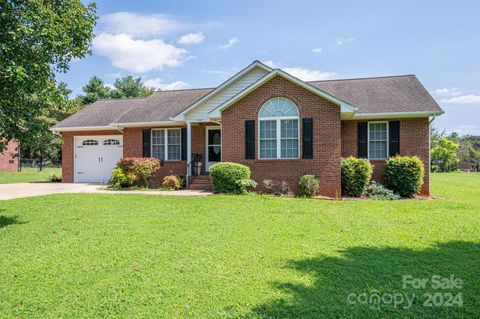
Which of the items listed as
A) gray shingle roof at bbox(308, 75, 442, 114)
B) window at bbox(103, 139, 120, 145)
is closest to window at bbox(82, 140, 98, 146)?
window at bbox(103, 139, 120, 145)

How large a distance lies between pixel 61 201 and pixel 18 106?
4.42 metres

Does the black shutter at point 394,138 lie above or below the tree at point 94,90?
below

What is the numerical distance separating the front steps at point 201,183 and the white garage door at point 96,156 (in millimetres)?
5684

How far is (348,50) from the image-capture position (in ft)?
47.1

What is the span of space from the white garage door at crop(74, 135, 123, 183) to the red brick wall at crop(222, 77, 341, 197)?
8.20 metres

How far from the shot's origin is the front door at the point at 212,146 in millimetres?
17094

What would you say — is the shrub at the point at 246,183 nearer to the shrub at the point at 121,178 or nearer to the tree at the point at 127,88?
the shrub at the point at 121,178

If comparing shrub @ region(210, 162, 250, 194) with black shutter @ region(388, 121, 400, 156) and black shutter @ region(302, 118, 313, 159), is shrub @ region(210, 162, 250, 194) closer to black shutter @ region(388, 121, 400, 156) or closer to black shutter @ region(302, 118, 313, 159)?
black shutter @ region(302, 118, 313, 159)

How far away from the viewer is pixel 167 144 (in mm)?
17516

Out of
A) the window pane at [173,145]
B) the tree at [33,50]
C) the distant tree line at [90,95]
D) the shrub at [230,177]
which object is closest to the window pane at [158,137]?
the window pane at [173,145]

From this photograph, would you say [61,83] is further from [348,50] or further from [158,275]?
[348,50]

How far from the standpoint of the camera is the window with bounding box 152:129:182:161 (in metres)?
17.3

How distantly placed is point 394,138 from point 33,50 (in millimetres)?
13298

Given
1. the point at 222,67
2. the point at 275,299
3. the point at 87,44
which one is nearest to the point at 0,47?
the point at 87,44
